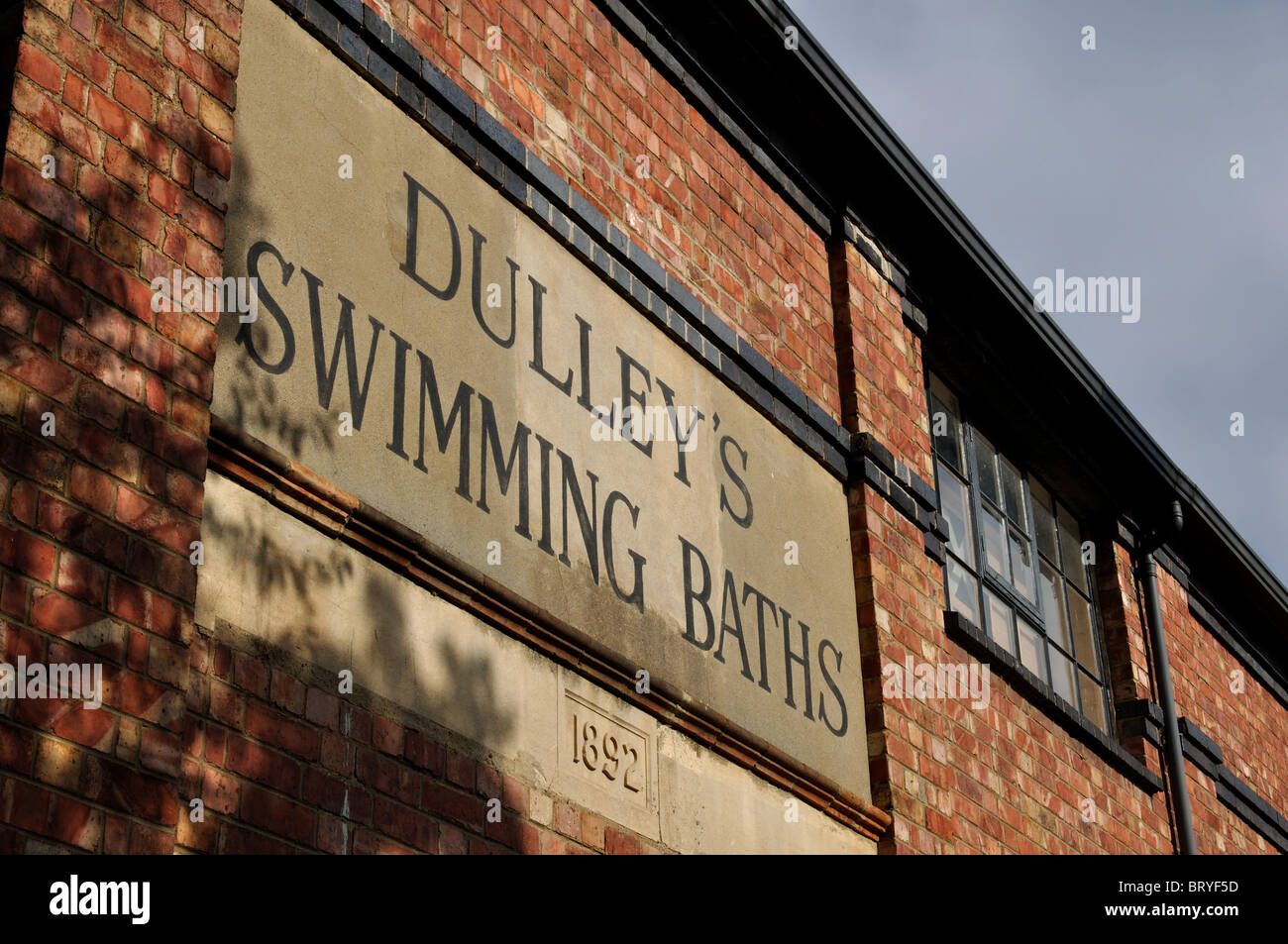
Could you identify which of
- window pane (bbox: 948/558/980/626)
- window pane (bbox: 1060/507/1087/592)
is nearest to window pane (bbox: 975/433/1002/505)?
window pane (bbox: 948/558/980/626)

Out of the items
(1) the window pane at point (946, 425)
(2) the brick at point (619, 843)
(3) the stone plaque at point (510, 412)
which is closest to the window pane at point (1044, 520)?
(1) the window pane at point (946, 425)

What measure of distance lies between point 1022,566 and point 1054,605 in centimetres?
50

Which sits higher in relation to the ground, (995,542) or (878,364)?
(878,364)

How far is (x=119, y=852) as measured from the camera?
13.1 feet

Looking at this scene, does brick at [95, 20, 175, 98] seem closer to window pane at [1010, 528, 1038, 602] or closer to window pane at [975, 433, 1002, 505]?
window pane at [975, 433, 1002, 505]

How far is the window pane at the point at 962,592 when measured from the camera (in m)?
9.20

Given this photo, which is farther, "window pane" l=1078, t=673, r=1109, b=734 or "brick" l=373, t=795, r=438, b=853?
"window pane" l=1078, t=673, r=1109, b=734

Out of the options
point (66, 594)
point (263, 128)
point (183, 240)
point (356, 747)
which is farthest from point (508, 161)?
point (66, 594)

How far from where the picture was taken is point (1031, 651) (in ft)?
33.0

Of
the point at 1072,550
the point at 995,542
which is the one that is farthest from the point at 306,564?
the point at 1072,550

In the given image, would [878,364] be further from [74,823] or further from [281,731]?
[74,823]

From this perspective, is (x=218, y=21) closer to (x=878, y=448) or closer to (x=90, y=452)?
(x=90, y=452)

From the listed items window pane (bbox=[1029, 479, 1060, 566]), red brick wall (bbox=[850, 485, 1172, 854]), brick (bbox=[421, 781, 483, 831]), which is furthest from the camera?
window pane (bbox=[1029, 479, 1060, 566])

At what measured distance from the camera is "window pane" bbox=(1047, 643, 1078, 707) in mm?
10297
